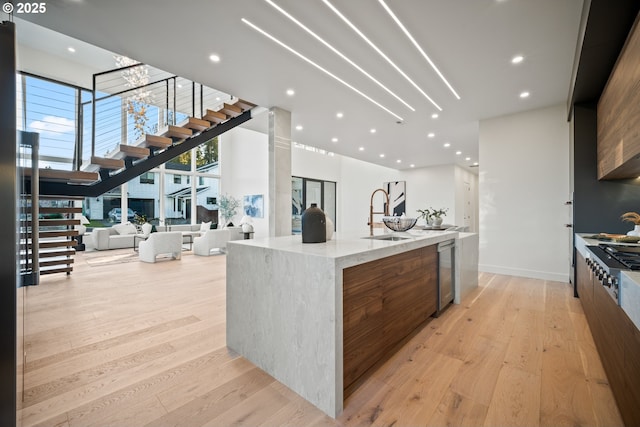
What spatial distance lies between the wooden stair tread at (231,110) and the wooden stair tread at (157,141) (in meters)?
1.12

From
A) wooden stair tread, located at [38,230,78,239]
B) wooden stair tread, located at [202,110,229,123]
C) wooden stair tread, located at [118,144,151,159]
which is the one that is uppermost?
wooden stair tread, located at [202,110,229,123]

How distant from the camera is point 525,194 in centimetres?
458

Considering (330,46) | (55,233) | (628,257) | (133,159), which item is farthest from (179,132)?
(628,257)

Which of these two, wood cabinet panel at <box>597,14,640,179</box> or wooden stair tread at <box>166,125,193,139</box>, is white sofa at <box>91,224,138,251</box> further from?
wood cabinet panel at <box>597,14,640,179</box>

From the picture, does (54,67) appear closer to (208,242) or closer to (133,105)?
(133,105)

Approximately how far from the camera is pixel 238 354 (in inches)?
82.7

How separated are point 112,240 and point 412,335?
8.66m

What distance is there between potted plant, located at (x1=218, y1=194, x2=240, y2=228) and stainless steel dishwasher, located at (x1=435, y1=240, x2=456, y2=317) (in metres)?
8.98

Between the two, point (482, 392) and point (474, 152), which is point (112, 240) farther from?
point (474, 152)

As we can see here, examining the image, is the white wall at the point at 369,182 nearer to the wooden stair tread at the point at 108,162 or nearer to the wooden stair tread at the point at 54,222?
the wooden stair tread at the point at 108,162

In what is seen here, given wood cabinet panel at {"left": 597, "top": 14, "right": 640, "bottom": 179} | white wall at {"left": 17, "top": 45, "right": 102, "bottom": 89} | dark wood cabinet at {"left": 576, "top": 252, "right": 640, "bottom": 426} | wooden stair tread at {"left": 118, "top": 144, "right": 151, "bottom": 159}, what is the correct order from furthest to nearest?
1. white wall at {"left": 17, "top": 45, "right": 102, "bottom": 89}
2. wooden stair tread at {"left": 118, "top": 144, "right": 151, "bottom": 159}
3. wood cabinet panel at {"left": 597, "top": 14, "right": 640, "bottom": 179}
4. dark wood cabinet at {"left": 576, "top": 252, "right": 640, "bottom": 426}

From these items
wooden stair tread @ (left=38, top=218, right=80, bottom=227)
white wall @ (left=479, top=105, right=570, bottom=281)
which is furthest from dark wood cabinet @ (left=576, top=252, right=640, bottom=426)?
wooden stair tread @ (left=38, top=218, right=80, bottom=227)

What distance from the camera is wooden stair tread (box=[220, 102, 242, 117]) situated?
195 inches

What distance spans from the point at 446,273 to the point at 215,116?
4352 mm
